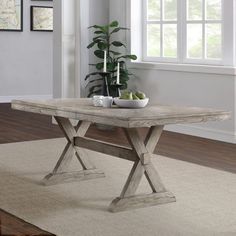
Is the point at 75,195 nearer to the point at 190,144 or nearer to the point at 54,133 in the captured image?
the point at 190,144

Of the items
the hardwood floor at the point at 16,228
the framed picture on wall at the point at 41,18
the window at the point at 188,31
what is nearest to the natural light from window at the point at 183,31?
the window at the point at 188,31

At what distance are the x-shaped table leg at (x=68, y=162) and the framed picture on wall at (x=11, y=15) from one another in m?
5.73

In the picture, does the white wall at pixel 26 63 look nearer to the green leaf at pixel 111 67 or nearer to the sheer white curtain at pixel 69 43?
the sheer white curtain at pixel 69 43

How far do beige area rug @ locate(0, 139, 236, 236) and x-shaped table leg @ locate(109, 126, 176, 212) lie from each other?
0.23 ft

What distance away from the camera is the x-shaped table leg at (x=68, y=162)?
4.46m

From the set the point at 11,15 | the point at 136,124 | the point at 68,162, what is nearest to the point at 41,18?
the point at 11,15

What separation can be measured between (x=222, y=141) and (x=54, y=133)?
1903 mm

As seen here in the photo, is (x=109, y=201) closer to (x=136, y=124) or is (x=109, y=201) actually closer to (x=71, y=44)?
(x=136, y=124)

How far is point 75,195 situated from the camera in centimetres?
410

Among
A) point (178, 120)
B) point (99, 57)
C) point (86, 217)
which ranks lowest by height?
point (86, 217)

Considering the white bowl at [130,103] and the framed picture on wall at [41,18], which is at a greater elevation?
the framed picture on wall at [41,18]

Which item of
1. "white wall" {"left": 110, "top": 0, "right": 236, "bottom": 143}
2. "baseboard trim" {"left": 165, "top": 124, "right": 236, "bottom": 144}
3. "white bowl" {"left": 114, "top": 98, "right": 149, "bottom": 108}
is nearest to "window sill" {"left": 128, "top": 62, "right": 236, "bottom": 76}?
"white wall" {"left": 110, "top": 0, "right": 236, "bottom": 143}

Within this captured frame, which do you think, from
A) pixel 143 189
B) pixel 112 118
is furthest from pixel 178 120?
pixel 143 189

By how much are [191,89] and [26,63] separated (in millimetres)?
4187
